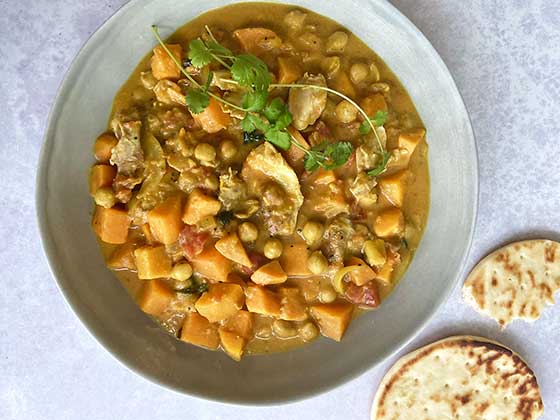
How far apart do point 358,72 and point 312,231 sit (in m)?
1.18

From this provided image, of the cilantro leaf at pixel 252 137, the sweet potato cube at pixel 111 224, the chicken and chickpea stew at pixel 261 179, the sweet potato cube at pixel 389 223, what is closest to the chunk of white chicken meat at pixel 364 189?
the chicken and chickpea stew at pixel 261 179

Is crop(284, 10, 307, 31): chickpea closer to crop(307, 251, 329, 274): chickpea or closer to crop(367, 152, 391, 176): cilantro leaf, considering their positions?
crop(367, 152, 391, 176): cilantro leaf

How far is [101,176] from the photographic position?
4465 mm

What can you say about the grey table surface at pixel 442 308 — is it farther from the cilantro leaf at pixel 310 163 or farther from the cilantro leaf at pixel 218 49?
the cilantro leaf at pixel 310 163

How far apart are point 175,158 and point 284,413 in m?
2.30

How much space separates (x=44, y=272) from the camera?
4.90 meters

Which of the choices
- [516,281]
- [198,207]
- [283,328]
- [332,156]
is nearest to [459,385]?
[516,281]

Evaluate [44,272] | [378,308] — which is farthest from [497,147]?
[44,272]

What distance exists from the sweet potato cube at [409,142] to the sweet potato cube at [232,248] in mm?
1320

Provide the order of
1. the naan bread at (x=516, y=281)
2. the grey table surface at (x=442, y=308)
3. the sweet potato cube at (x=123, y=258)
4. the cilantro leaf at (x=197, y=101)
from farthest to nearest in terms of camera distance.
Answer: the naan bread at (x=516, y=281), the grey table surface at (x=442, y=308), the sweet potato cube at (x=123, y=258), the cilantro leaf at (x=197, y=101)

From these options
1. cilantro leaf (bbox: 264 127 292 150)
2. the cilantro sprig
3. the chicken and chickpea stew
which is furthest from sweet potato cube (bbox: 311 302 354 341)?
cilantro leaf (bbox: 264 127 292 150)

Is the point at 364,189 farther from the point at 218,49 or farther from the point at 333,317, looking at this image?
the point at 218,49

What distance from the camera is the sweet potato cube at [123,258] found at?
180 inches

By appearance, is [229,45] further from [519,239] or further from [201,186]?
[519,239]
